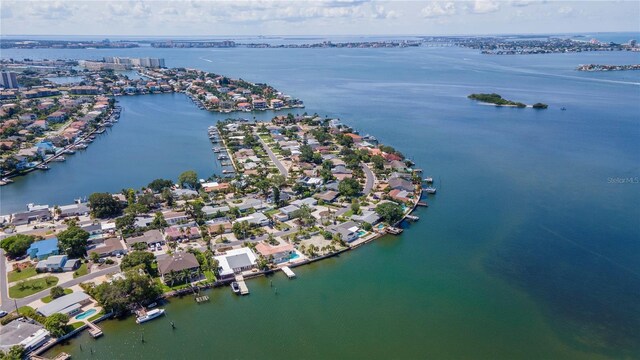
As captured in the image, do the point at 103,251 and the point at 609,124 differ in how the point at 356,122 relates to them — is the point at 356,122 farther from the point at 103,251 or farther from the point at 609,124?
the point at 103,251

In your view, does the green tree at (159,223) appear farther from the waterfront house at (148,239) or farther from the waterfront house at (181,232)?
the waterfront house at (148,239)

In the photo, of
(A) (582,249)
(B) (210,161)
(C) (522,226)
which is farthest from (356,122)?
(A) (582,249)

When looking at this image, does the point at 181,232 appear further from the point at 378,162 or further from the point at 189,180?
the point at 378,162

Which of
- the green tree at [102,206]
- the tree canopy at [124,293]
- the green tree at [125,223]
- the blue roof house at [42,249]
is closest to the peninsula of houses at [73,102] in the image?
the green tree at [102,206]

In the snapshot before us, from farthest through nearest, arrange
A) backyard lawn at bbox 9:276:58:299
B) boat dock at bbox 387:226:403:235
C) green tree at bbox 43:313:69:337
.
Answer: boat dock at bbox 387:226:403:235 < backyard lawn at bbox 9:276:58:299 < green tree at bbox 43:313:69:337

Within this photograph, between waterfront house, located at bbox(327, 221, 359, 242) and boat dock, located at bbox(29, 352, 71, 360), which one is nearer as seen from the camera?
boat dock, located at bbox(29, 352, 71, 360)

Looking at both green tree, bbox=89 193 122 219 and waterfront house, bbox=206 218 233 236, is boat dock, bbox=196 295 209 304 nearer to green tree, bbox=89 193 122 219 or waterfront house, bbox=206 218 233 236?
waterfront house, bbox=206 218 233 236

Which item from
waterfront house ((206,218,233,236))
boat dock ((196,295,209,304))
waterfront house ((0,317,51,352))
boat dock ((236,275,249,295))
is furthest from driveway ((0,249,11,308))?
boat dock ((236,275,249,295))

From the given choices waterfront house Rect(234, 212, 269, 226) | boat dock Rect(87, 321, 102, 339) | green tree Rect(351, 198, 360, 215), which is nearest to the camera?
boat dock Rect(87, 321, 102, 339)
